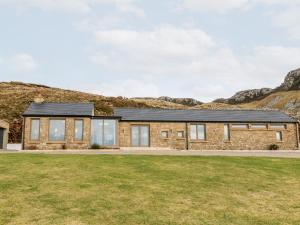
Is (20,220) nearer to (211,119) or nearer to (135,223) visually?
(135,223)

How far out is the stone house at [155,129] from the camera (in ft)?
101

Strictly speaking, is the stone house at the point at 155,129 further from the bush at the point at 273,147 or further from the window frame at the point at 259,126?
the bush at the point at 273,147

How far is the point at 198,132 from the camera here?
35.5m

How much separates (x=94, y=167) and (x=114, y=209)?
6739 mm

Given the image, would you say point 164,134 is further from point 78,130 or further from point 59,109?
point 59,109

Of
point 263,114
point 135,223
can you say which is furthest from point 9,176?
point 263,114

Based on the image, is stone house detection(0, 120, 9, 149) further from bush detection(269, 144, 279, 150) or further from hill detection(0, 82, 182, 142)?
bush detection(269, 144, 279, 150)

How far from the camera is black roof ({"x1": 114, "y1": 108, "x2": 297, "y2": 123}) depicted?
1390 inches

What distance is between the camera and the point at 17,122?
5306cm

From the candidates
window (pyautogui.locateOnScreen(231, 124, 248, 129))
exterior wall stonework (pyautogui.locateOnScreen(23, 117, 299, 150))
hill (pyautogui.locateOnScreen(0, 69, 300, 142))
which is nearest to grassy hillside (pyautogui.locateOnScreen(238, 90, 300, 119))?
hill (pyautogui.locateOnScreen(0, 69, 300, 142))

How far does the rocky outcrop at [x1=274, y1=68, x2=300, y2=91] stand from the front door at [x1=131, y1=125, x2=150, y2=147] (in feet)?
297

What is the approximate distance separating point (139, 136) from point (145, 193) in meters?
23.2

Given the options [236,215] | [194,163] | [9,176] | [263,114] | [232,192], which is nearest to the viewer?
[236,215]

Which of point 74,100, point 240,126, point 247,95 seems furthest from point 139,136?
point 247,95
